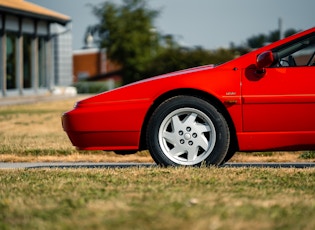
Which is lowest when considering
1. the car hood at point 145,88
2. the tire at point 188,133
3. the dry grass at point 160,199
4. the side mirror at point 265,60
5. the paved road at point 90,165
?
the paved road at point 90,165

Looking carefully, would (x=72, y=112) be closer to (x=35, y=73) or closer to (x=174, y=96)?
(x=174, y=96)

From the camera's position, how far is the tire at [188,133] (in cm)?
838

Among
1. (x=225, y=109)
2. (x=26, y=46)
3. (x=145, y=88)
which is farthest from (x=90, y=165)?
(x=26, y=46)

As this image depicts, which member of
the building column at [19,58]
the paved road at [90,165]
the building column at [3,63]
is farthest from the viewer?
the building column at [19,58]

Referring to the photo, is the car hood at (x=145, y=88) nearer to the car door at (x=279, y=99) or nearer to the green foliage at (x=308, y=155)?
the car door at (x=279, y=99)

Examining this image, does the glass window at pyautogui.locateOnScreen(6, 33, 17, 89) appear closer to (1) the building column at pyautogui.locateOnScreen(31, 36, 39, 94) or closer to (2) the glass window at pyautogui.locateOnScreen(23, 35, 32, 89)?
(2) the glass window at pyautogui.locateOnScreen(23, 35, 32, 89)


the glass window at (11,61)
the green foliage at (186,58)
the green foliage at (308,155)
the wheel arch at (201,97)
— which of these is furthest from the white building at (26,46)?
the wheel arch at (201,97)

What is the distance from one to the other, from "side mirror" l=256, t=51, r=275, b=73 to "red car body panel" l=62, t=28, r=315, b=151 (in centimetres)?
10

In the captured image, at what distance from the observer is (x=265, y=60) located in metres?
8.30

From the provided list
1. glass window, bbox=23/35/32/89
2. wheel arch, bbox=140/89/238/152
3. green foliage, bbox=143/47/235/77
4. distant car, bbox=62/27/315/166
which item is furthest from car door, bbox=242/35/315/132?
green foliage, bbox=143/47/235/77

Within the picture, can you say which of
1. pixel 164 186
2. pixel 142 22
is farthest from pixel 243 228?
pixel 142 22

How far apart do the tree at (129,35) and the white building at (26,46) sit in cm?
3669

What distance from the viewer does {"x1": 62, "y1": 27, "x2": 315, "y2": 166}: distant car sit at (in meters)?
8.37

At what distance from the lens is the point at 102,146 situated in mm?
8719
